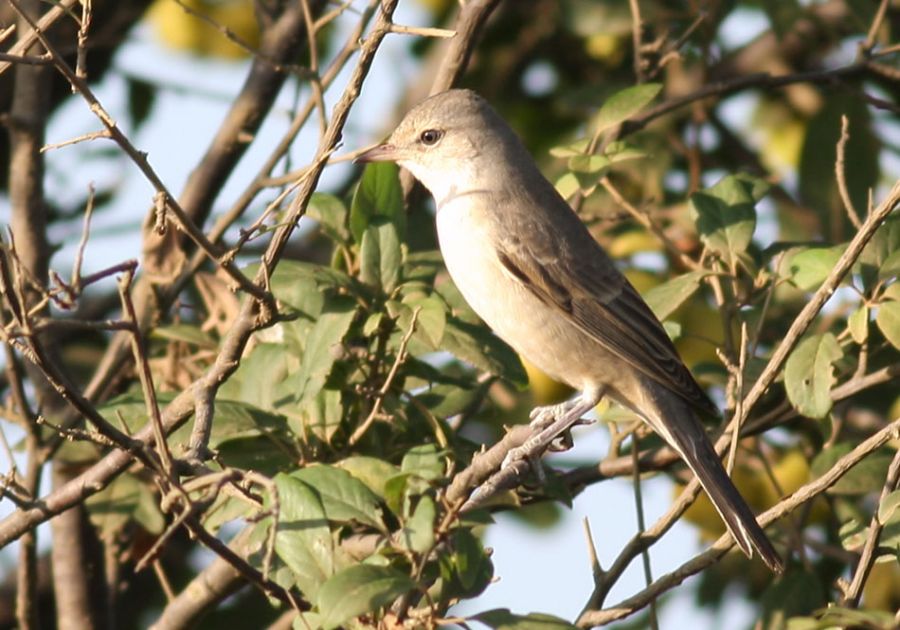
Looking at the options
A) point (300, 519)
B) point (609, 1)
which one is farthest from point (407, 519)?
point (609, 1)

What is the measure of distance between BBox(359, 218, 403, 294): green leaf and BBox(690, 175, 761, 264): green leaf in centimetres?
89

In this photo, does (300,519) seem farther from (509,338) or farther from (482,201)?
(482,201)

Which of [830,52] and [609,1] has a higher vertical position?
[609,1]

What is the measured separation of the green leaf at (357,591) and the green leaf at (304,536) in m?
0.20

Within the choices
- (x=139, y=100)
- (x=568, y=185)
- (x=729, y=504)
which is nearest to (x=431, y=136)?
(x=568, y=185)

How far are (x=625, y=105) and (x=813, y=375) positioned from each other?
1.05 metres

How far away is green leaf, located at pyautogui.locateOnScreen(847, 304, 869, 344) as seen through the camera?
11.6 ft

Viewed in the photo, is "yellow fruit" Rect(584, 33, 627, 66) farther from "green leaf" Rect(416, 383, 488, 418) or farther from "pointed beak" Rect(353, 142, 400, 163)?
"green leaf" Rect(416, 383, 488, 418)

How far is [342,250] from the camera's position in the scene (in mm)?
3967

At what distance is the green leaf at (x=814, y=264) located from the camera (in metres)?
3.62

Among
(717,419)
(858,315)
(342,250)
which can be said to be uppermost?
(342,250)

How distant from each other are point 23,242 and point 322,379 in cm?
158

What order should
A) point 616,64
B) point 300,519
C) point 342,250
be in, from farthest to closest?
point 616,64, point 342,250, point 300,519

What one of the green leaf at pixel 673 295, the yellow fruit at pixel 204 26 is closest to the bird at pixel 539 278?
the green leaf at pixel 673 295
